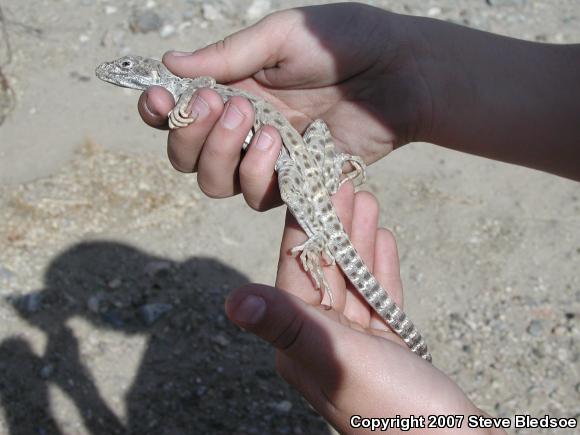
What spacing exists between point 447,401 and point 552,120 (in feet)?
6.30

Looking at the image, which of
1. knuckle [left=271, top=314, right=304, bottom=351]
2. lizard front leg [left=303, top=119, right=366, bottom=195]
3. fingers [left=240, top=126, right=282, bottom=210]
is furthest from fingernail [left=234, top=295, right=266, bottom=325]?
lizard front leg [left=303, top=119, right=366, bottom=195]

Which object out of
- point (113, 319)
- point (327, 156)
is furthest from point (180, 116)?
point (113, 319)

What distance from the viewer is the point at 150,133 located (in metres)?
7.09

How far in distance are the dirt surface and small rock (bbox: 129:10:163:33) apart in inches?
11.3

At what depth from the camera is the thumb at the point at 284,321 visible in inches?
107

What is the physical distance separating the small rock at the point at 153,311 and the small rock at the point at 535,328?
269 centimetres

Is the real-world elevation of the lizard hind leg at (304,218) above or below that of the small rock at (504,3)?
above

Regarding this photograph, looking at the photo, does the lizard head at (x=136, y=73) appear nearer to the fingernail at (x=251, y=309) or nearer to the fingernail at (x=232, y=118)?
the fingernail at (x=232, y=118)

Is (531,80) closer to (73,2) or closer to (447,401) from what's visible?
(447,401)

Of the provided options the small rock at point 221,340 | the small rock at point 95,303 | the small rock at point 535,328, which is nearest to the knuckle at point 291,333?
the small rock at point 221,340

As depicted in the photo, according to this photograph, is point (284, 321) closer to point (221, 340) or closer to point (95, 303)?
point (221, 340)

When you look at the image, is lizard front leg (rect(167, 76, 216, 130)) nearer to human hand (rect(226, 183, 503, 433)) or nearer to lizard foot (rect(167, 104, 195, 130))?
lizard foot (rect(167, 104, 195, 130))

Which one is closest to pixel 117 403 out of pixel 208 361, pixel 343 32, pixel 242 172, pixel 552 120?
pixel 208 361

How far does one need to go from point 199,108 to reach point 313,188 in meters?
0.79
